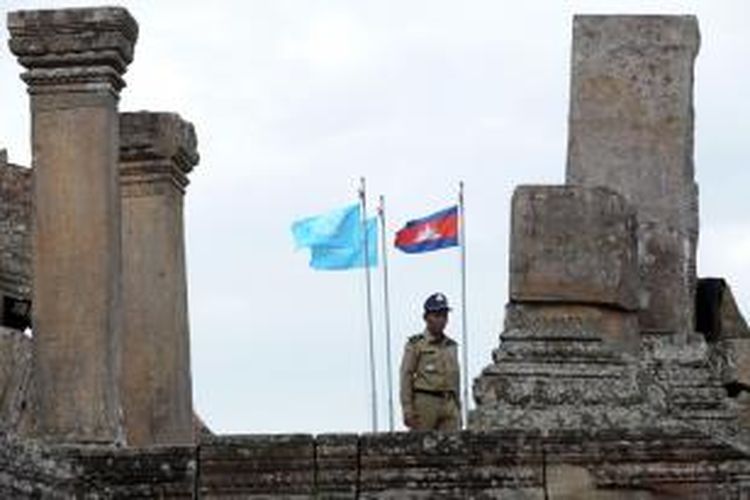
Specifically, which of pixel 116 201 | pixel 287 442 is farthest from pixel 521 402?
pixel 116 201

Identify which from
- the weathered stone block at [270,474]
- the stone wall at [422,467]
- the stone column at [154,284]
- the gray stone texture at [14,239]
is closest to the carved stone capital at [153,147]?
the stone column at [154,284]

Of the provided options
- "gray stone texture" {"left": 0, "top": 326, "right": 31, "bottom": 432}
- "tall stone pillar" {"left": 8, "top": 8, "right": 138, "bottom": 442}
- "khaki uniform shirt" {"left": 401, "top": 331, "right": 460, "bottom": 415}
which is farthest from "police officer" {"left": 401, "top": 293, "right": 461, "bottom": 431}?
"gray stone texture" {"left": 0, "top": 326, "right": 31, "bottom": 432}

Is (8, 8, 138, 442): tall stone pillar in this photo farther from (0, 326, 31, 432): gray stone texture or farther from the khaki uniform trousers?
(0, 326, 31, 432): gray stone texture

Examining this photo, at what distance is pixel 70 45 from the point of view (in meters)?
18.0

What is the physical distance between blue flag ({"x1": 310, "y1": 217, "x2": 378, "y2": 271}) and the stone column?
785 cm

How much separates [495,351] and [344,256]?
1245 centimetres

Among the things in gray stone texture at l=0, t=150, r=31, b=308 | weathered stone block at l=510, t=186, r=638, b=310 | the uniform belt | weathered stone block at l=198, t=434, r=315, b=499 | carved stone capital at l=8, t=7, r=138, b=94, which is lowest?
weathered stone block at l=198, t=434, r=315, b=499

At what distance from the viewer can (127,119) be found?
20.5 m

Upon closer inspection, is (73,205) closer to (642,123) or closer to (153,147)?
(153,147)

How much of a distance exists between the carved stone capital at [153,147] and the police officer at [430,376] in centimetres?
338

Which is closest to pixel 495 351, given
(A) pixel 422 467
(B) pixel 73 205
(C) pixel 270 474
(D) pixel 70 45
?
(A) pixel 422 467

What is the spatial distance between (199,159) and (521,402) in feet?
18.5

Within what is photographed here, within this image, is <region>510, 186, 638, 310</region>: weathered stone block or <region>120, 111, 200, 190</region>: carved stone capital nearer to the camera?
<region>510, 186, 638, 310</region>: weathered stone block

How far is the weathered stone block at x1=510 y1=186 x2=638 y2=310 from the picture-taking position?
1702cm
